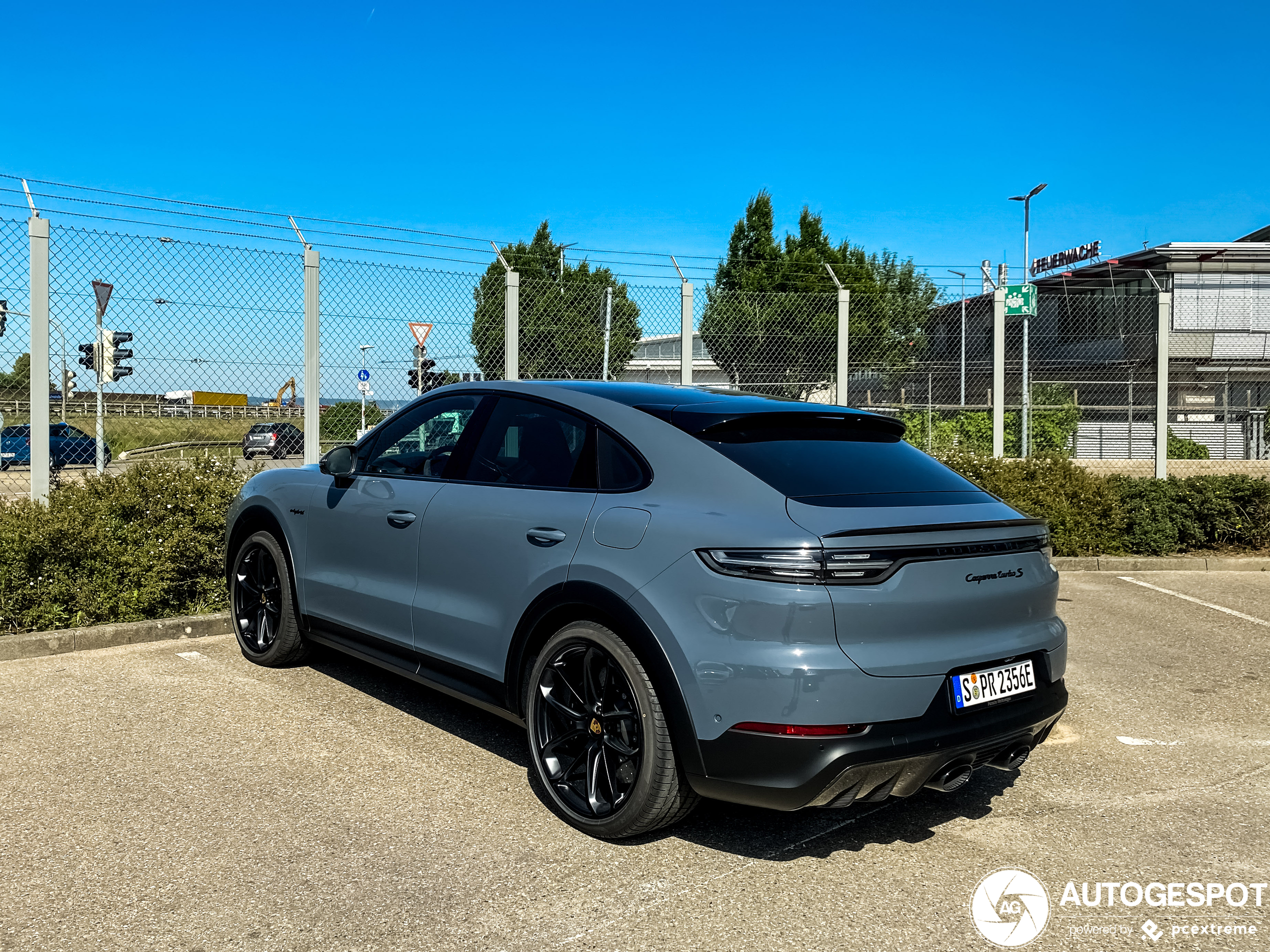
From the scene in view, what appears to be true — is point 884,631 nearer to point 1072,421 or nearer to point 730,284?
point 730,284

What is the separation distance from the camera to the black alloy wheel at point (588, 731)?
11.6 feet

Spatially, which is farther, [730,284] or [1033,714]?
[730,284]

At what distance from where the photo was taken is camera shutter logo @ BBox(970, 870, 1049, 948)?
2984mm

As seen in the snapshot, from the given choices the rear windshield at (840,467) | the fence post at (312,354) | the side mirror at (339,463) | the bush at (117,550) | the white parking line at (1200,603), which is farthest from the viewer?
the fence post at (312,354)

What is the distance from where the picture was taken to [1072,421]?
1986 centimetres

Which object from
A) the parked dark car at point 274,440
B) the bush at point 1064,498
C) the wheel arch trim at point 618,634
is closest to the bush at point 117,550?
the parked dark car at point 274,440

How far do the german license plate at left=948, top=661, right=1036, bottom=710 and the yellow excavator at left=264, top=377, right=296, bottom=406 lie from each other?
7.07m

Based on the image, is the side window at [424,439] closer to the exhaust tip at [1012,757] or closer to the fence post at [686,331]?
the exhaust tip at [1012,757]

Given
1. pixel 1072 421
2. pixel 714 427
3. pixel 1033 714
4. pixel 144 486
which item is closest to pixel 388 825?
pixel 714 427

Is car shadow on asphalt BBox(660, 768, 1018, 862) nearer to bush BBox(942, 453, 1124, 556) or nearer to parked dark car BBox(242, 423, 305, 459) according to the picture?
parked dark car BBox(242, 423, 305, 459)

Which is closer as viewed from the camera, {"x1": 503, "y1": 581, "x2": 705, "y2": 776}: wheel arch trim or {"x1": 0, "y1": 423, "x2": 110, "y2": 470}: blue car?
{"x1": 503, "y1": 581, "x2": 705, "y2": 776}: wheel arch trim

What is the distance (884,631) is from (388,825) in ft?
6.14

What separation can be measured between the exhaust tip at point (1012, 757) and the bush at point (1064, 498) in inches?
268

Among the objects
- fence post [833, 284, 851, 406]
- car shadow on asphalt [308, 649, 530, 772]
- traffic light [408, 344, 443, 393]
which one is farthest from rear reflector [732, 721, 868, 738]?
fence post [833, 284, 851, 406]
